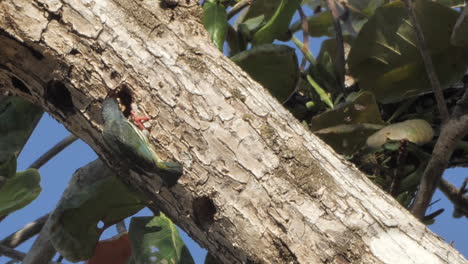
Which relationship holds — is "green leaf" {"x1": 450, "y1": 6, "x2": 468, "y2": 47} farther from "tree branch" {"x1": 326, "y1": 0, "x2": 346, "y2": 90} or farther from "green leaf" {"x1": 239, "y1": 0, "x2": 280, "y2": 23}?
"green leaf" {"x1": 239, "y1": 0, "x2": 280, "y2": 23}

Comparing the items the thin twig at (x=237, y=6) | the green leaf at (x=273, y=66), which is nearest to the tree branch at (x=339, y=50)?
the green leaf at (x=273, y=66)

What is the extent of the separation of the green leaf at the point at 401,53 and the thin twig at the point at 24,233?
Result: 37.4 inches

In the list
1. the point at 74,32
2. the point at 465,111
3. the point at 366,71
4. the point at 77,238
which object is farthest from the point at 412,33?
the point at 77,238

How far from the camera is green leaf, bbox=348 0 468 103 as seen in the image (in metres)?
1.59

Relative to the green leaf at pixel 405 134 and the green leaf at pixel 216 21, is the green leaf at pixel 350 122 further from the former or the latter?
the green leaf at pixel 216 21

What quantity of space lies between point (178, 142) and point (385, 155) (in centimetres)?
66

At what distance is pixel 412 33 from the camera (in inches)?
63.2

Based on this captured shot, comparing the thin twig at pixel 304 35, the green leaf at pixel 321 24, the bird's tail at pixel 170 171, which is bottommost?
the bird's tail at pixel 170 171

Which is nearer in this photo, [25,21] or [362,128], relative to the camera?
[25,21]

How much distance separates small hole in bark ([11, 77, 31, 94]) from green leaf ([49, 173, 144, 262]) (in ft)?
0.93

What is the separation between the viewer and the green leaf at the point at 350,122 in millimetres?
1560

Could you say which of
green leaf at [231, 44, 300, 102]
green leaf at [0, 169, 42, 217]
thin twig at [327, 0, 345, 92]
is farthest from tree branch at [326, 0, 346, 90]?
green leaf at [0, 169, 42, 217]

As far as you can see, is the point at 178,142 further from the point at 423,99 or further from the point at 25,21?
the point at 423,99

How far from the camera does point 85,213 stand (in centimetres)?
162
